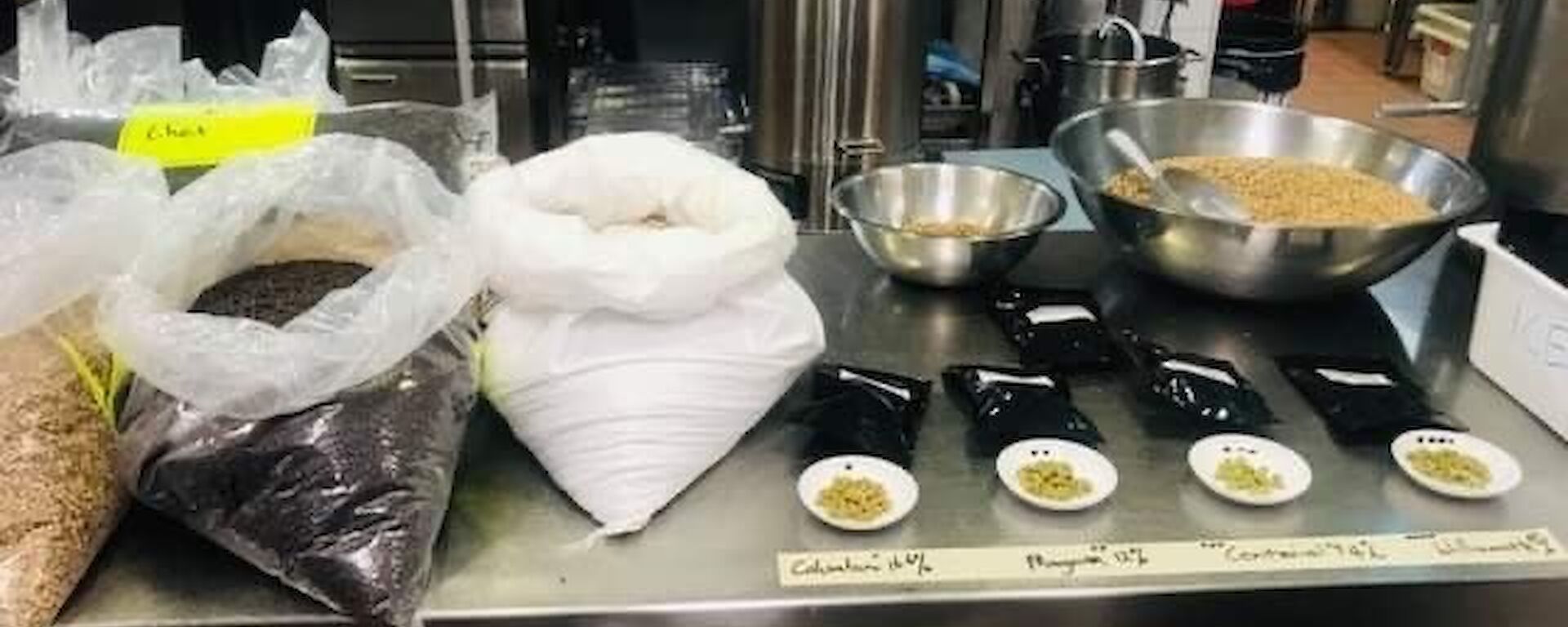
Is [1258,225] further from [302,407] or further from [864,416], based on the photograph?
[302,407]

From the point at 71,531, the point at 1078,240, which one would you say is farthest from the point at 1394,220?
the point at 71,531

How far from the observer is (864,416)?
938 mm

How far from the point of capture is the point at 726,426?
35.8 inches

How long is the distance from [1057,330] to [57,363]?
757 millimetres

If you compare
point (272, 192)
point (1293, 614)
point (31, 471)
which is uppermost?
point (272, 192)

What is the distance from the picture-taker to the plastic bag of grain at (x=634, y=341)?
2.80ft

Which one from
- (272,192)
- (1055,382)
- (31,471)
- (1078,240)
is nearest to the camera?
(31,471)

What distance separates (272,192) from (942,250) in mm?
564

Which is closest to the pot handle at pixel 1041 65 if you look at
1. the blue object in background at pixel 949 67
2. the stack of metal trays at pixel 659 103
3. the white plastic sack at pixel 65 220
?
the blue object in background at pixel 949 67

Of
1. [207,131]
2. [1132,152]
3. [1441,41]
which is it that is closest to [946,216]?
[1132,152]

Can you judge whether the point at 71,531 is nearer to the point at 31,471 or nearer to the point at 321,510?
the point at 31,471

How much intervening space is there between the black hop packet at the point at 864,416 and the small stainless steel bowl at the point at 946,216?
19 centimetres

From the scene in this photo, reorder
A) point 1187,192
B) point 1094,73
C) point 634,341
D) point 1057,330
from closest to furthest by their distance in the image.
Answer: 1. point 634,341
2. point 1057,330
3. point 1187,192
4. point 1094,73

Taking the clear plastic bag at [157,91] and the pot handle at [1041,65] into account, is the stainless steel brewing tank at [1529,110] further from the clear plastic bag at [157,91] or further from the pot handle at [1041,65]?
the pot handle at [1041,65]
